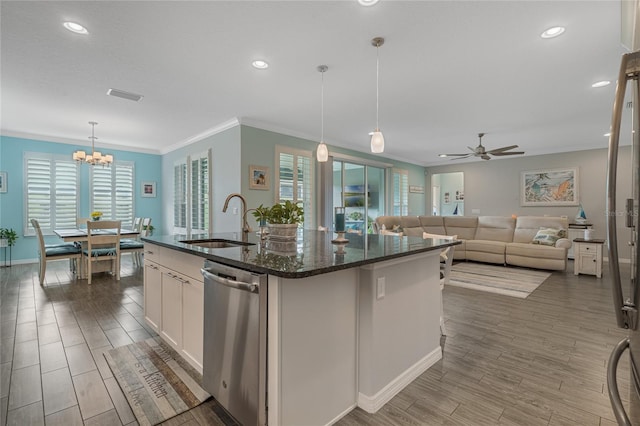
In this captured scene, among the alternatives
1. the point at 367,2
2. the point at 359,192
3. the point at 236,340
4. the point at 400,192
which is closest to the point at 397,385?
the point at 236,340

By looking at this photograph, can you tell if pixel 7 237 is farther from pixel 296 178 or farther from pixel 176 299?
pixel 176 299

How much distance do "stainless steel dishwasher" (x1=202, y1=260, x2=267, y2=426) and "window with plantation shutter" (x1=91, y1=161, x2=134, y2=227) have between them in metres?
6.59

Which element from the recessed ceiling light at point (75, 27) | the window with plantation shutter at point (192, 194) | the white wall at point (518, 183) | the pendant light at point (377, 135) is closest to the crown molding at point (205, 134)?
the window with plantation shutter at point (192, 194)

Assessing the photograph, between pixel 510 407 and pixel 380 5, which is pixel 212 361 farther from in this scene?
pixel 380 5

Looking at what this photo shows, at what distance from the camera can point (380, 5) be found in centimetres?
214

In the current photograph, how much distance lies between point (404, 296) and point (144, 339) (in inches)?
90.1

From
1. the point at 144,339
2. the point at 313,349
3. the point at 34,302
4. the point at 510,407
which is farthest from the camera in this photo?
the point at 34,302

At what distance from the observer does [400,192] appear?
8531 millimetres

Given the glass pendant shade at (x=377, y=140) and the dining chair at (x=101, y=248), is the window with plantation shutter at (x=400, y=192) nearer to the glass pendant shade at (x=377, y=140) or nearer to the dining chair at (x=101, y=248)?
the glass pendant shade at (x=377, y=140)

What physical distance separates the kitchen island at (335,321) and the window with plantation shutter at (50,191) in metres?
5.79

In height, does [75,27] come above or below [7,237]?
above

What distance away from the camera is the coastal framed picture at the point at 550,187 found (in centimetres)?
719

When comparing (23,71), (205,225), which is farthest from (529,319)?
(23,71)

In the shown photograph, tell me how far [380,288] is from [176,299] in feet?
5.05
